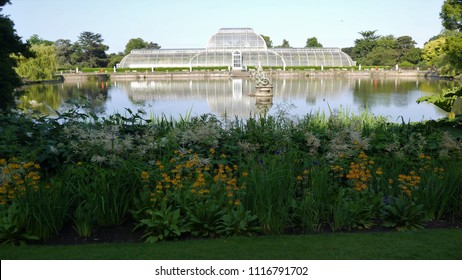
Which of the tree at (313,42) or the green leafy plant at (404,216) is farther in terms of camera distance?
the tree at (313,42)

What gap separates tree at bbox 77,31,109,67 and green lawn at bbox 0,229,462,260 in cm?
7657

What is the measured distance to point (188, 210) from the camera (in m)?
4.04

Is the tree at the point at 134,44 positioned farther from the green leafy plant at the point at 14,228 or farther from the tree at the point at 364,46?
the green leafy plant at the point at 14,228

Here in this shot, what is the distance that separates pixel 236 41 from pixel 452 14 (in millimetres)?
43019

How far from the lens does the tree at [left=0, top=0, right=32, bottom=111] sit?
11.2m

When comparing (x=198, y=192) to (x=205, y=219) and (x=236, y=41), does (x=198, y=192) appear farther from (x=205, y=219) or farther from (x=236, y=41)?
(x=236, y=41)

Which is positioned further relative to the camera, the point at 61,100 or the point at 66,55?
the point at 66,55

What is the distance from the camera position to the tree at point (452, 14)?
27062mm

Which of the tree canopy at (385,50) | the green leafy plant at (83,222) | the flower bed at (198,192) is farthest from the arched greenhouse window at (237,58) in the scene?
the green leafy plant at (83,222)

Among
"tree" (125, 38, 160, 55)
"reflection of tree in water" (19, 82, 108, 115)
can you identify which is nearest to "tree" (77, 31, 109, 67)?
"tree" (125, 38, 160, 55)

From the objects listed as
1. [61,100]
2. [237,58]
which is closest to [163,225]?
[61,100]

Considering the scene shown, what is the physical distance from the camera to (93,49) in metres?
76.2

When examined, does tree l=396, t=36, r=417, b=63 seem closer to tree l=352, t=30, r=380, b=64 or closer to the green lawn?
tree l=352, t=30, r=380, b=64

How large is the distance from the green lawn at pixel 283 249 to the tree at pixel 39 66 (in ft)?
Result: 150
